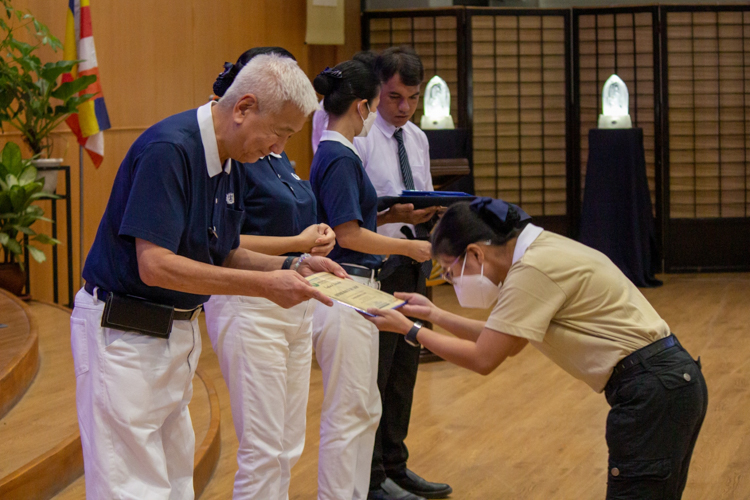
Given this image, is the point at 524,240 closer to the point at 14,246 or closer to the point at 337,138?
the point at 337,138

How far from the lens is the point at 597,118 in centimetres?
726

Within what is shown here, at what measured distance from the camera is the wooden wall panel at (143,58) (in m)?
5.02

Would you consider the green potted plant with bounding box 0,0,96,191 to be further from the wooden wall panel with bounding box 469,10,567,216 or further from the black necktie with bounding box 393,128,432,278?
the wooden wall panel with bounding box 469,10,567,216

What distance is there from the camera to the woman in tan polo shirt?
5.64 ft

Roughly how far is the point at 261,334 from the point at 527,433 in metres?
1.74

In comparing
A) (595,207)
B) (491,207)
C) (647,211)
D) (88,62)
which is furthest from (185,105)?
(491,207)

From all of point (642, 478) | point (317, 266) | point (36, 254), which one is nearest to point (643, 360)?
point (642, 478)

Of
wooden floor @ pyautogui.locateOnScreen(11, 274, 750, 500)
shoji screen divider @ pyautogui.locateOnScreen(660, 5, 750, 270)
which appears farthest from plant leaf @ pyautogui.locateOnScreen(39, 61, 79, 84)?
shoji screen divider @ pyautogui.locateOnScreen(660, 5, 750, 270)

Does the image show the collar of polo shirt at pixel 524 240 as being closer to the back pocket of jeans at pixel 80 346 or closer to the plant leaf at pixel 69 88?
the back pocket of jeans at pixel 80 346

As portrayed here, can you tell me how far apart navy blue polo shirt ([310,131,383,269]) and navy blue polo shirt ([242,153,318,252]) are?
0.16m

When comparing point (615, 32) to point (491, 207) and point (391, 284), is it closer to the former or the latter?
point (391, 284)

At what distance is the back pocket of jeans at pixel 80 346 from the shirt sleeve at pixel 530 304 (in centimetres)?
85

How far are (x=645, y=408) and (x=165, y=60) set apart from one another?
465 centimetres

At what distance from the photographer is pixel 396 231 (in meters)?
2.90
